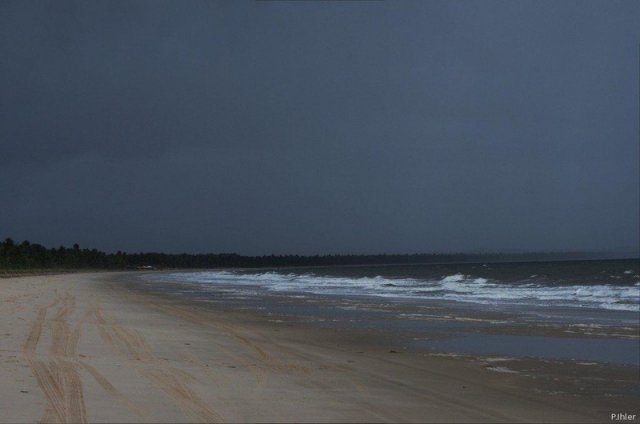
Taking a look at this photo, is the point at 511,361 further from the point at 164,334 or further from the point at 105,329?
the point at 105,329

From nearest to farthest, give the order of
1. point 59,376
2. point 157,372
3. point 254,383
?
point 59,376 < point 254,383 < point 157,372

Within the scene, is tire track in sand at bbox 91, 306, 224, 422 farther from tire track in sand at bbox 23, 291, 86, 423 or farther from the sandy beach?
tire track in sand at bbox 23, 291, 86, 423

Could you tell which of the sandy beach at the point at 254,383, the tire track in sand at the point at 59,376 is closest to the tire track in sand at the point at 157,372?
the sandy beach at the point at 254,383

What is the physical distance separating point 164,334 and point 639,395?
9.02m

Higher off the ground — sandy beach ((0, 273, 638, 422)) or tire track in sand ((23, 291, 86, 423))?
tire track in sand ((23, 291, 86, 423))

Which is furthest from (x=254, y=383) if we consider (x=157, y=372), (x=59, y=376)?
(x=59, y=376)

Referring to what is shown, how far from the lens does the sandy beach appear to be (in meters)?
6.57

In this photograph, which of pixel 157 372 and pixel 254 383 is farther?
pixel 157 372

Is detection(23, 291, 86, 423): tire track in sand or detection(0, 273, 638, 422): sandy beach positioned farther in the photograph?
detection(0, 273, 638, 422): sandy beach

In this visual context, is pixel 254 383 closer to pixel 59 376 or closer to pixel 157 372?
pixel 157 372

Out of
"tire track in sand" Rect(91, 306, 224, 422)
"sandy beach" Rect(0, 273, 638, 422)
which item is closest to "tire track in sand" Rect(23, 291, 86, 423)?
"sandy beach" Rect(0, 273, 638, 422)

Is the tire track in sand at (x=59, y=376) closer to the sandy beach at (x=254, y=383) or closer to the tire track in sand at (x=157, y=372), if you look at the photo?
the sandy beach at (x=254, y=383)

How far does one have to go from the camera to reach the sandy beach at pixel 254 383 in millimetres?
6573

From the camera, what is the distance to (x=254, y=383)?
824 centimetres
